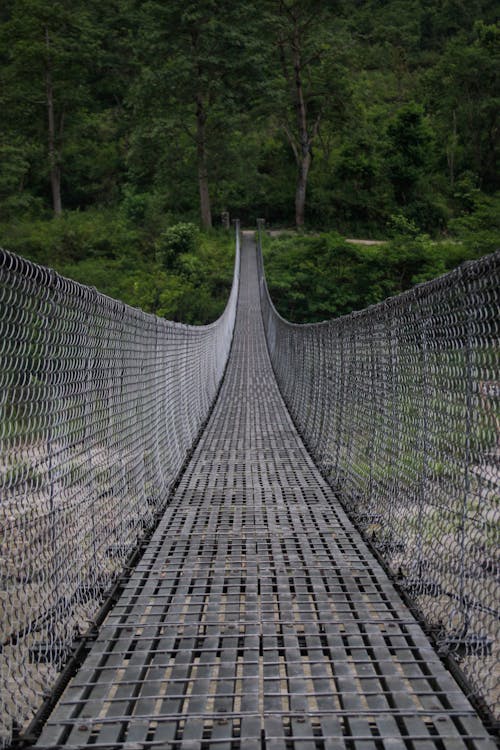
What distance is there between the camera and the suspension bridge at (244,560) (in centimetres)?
156

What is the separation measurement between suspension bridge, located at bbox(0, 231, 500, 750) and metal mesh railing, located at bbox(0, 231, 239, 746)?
0.01m

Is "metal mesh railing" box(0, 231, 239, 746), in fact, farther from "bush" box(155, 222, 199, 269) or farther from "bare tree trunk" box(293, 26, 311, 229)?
"bare tree trunk" box(293, 26, 311, 229)

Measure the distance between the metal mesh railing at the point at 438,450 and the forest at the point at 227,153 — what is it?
1390cm

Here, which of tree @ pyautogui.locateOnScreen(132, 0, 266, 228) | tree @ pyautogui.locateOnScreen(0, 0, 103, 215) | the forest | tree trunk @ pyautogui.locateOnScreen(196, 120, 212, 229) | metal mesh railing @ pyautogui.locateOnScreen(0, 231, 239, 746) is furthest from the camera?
tree @ pyautogui.locateOnScreen(0, 0, 103, 215)

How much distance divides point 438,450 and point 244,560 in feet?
3.08

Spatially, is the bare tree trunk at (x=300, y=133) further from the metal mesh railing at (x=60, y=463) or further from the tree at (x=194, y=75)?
the metal mesh railing at (x=60, y=463)

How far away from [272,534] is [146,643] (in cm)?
120

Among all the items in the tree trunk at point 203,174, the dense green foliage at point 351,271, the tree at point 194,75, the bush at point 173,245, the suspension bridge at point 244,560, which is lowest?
the suspension bridge at point 244,560

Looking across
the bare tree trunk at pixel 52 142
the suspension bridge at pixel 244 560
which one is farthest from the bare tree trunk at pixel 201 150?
the suspension bridge at pixel 244 560

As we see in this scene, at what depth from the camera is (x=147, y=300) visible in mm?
16812

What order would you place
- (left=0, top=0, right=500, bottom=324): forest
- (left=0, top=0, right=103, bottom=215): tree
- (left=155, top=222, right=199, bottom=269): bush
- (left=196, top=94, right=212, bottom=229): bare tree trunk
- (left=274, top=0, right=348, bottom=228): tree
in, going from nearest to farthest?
1. (left=0, top=0, right=500, bottom=324): forest
2. (left=155, top=222, right=199, bottom=269): bush
3. (left=196, top=94, right=212, bottom=229): bare tree trunk
4. (left=274, top=0, right=348, bottom=228): tree
5. (left=0, top=0, right=103, bottom=215): tree

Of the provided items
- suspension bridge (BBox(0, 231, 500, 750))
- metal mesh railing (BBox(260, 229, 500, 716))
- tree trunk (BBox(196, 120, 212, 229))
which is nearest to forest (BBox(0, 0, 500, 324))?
tree trunk (BBox(196, 120, 212, 229))

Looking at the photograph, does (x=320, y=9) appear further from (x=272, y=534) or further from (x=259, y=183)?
(x=272, y=534)

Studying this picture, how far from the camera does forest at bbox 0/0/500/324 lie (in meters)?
18.3
